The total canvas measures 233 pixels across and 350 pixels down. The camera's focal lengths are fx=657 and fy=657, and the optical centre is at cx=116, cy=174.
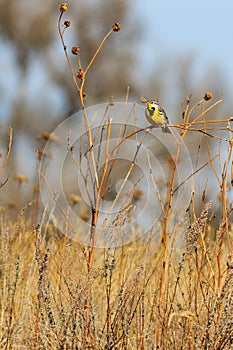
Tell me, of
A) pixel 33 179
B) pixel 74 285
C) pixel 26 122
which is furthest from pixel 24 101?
pixel 74 285

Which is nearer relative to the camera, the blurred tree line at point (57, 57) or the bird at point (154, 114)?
the bird at point (154, 114)

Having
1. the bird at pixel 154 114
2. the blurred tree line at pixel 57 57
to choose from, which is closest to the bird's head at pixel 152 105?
the bird at pixel 154 114

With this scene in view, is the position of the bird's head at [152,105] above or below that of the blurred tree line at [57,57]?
below

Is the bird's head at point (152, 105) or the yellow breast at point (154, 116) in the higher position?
the bird's head at point (152, 105)

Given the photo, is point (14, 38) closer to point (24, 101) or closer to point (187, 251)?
point (24, 101)

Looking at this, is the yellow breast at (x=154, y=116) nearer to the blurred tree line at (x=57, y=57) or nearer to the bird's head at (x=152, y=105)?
the bird's head at (x=152, y=105)

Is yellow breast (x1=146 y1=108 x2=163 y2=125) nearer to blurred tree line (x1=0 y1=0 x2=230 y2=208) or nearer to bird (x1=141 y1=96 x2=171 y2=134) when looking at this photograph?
bird (x1=141 y1=96 x2=171 y2=134)

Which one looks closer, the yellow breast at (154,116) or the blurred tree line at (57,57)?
the yellow breast at (154,116)

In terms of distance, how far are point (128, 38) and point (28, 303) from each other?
12003mm

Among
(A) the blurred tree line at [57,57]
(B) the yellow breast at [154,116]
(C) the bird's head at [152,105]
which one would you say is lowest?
(B) the yellow breast at [154,116]

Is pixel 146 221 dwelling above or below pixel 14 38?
below

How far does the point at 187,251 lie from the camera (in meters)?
2.33

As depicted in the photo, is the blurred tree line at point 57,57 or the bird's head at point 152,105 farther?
the blurred tree line at point 57,57

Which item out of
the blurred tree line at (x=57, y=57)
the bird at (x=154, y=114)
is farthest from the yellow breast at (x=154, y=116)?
the blurred tree line at (x=57, y=57)
